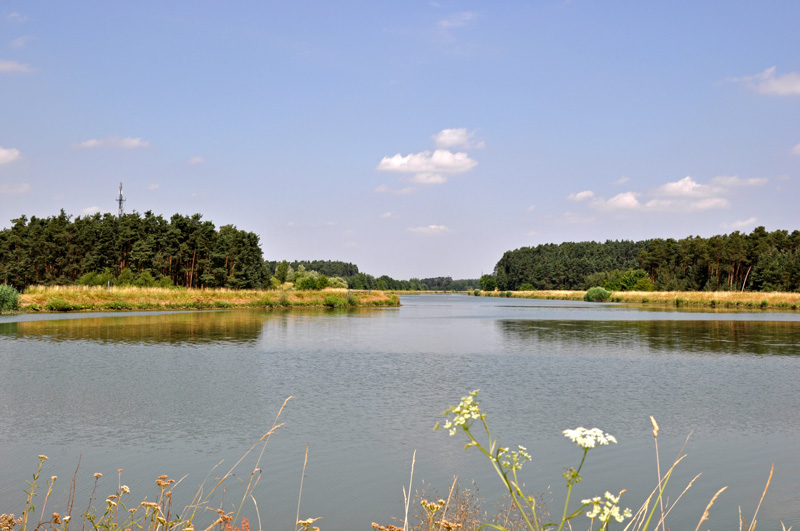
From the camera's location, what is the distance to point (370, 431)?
12.4m

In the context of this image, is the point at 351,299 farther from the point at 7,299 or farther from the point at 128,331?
the point at 128,331

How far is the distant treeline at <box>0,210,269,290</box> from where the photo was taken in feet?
279

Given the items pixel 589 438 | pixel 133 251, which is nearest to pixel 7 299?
pixel 133 251

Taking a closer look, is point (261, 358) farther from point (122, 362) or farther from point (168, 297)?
point (168, 297)

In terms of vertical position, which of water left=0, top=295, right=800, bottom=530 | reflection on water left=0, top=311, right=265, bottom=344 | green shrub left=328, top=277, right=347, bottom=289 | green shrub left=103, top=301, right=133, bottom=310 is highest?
green shrub left=328, top=277, right=347, bottom=289

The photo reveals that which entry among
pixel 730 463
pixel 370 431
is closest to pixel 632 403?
pixel 730 463

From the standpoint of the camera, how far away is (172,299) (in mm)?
63844

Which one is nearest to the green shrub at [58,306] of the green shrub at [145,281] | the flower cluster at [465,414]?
the green shrub at [145,281]

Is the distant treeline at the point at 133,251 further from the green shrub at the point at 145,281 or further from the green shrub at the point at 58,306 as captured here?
the green shrub at the point at 58,306

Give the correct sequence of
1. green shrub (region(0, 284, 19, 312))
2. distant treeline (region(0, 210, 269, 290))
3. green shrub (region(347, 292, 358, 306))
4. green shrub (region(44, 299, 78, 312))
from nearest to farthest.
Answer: green shrub (region(0, 284, 19, 312)), green shrub (region(44, 299, 78, 312)), green shrub (region(347, 292, 358, 306)), distant treeline (region(0, 210, 269, 290))

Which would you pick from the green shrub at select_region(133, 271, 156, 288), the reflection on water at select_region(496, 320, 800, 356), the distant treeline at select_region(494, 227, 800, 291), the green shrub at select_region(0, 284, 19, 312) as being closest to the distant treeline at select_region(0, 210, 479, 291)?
the green shrub at select_region(133, 271, 156, 288)

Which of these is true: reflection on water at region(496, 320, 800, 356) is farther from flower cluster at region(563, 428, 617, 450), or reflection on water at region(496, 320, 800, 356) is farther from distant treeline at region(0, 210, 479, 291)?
distant treeline at region(0, 210, 479, 291)

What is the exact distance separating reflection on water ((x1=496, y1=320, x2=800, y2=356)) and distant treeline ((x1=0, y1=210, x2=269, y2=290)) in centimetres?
5569

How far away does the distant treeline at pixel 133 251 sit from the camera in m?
85.2
